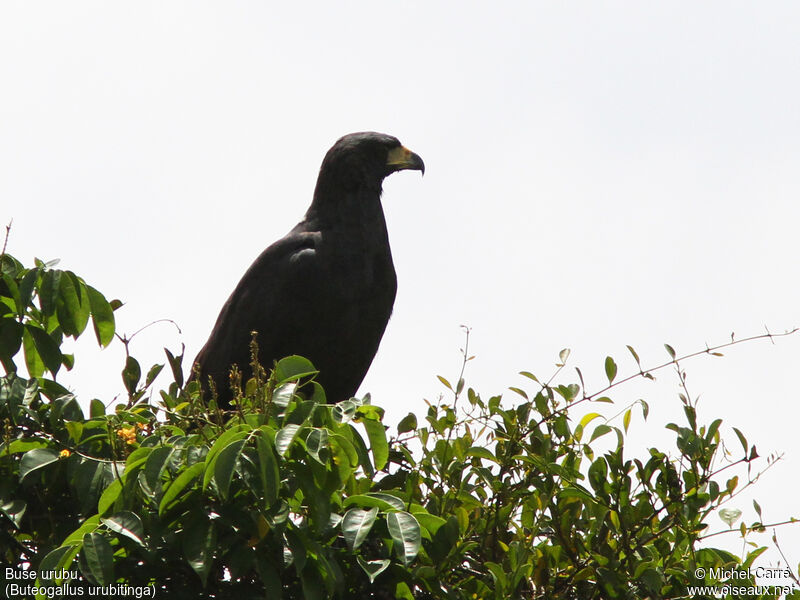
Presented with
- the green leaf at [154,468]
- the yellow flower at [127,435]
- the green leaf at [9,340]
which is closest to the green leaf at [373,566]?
the green leaf at [154,468]

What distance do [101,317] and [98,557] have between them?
3.58 ft

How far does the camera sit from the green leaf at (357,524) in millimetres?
2381

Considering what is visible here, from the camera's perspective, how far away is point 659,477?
311 centimetres

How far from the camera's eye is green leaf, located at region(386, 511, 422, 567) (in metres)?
2.38

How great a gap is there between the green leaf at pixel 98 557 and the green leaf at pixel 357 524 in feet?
1.80

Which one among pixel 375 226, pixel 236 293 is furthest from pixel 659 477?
pixel 236 293

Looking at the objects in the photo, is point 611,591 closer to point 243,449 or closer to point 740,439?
point 740,439

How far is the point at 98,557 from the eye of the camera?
7.43ft

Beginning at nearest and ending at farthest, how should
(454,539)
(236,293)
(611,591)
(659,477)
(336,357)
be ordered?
(454,539) → (611,591) → (659,477) → (336,357) → (236,293)

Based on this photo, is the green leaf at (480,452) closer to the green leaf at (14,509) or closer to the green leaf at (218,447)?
the green leaf at (218,447)

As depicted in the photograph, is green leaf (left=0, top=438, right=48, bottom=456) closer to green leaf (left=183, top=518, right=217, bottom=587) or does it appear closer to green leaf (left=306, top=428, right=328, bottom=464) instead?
green leaf (left=183, top=518, right=217, bottom=587)

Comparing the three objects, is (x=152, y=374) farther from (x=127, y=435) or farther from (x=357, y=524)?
(x=357, y=524)

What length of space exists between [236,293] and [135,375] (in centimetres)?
208

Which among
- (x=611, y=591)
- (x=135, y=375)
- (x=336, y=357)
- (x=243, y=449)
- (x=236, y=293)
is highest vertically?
(x=236, y=293)
